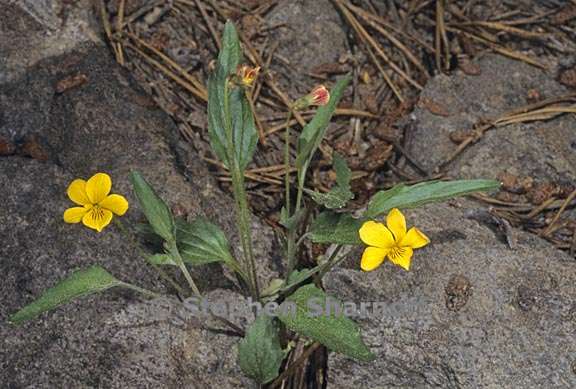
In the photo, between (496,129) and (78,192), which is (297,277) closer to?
(78,192)

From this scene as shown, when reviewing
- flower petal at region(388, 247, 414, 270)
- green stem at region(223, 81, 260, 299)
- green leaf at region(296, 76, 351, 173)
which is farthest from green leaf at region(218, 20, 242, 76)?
flower petal at region(388, 247, 414, 270)

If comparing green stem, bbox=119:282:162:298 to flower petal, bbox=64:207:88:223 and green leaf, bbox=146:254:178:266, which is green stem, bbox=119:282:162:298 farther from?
flower petal, bbox=64:207:88:223

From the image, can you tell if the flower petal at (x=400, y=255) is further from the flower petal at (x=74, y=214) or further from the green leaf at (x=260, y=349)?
the flower petal at (x=74, y=214)

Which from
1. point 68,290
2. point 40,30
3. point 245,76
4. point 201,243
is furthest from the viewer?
point 40,30

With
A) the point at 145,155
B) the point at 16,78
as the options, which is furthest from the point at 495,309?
the point at 16,78

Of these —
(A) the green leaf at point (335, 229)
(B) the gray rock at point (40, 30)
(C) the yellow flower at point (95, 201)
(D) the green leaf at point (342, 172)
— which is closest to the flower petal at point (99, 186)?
(C) the yellow flower at point (95, 201)

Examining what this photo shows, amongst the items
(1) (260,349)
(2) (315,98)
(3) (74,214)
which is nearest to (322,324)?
(1) (260,349)
